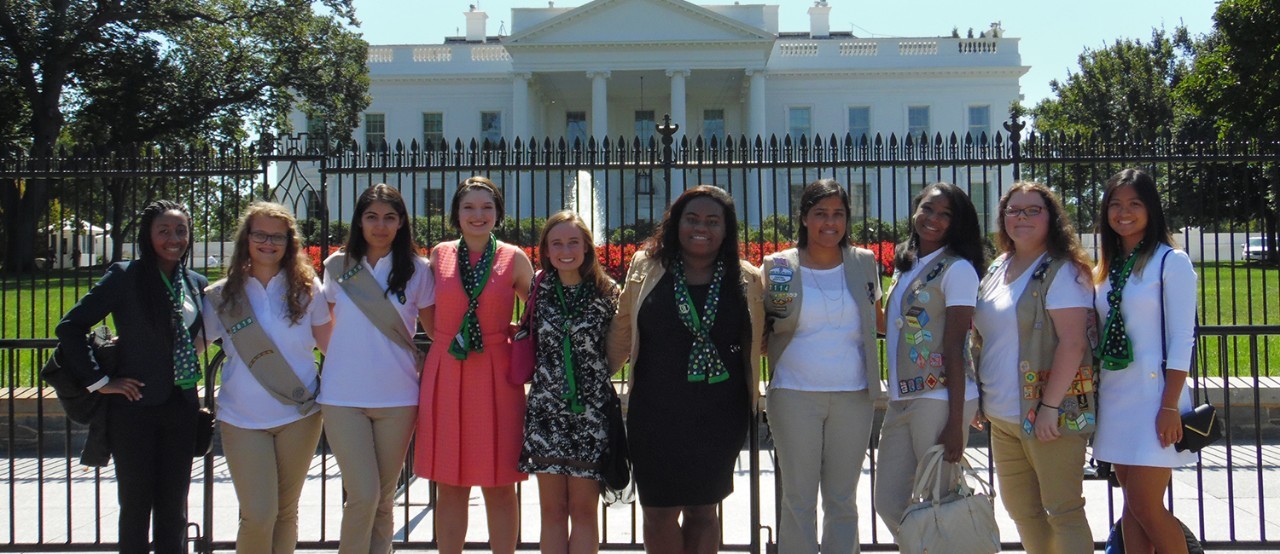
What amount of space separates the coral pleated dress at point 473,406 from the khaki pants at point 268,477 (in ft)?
1.72

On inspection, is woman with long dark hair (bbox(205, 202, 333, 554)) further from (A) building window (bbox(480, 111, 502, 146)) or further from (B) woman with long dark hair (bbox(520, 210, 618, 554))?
(A) building window (bbox(480, 111, 502, 146))

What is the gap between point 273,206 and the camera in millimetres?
4297

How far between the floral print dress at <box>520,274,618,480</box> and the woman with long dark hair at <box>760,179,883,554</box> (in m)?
0.72

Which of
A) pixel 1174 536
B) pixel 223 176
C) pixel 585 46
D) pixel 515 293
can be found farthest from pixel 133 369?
pixel 585 46

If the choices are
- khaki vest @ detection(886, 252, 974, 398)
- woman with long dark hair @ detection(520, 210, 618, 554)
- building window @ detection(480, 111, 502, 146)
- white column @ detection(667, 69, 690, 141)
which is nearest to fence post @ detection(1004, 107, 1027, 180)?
khaki vest @ detection(886, 252, 974, 398)

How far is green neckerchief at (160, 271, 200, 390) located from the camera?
4.12 m

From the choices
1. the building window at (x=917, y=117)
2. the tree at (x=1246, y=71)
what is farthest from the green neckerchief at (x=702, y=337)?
the building window at (x=917, y=117)

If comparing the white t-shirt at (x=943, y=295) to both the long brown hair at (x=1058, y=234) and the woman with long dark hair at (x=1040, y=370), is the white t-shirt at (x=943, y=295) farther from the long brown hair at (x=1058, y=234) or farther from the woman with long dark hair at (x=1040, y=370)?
the long brown hair at (x=1058, y=234)

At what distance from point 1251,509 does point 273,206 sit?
19.2 ft

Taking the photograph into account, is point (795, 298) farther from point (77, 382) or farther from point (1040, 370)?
point (77, 382)

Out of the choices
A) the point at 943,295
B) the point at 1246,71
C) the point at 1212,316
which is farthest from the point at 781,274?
the point at 1246,71

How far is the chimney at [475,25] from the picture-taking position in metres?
49.9

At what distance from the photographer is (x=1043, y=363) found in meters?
3.88

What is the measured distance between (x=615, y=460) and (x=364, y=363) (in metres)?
1.14
